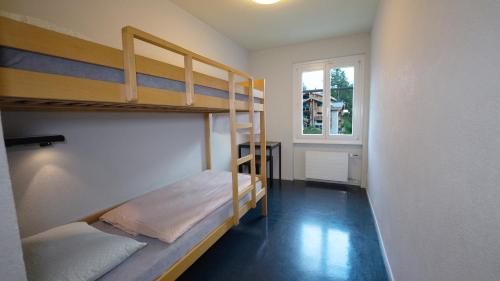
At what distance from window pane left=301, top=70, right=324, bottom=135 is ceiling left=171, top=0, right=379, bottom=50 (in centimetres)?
67

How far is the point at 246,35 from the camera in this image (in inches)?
135

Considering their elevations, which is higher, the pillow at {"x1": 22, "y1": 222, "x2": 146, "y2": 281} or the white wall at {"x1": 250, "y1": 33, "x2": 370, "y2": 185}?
the white wall at {"x1": 250, "y1": 33, "x2": 370, "y2": 185}

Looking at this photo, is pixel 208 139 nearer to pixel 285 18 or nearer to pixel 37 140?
pixel 37 140

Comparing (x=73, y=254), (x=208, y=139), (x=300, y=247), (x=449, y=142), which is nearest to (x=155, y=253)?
(x=73, y=254)

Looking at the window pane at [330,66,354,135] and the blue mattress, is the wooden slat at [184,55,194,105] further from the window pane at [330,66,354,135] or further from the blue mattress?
the window pane at [330,66,354,135]

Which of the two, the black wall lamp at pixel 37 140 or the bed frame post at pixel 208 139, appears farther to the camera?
the bed frame post at pixel 208 139

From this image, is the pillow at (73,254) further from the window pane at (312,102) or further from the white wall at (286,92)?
the window pane at (312,102)

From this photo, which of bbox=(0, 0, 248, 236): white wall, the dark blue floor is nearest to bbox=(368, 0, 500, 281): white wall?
the dark blue floor

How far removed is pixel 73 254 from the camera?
108 cm

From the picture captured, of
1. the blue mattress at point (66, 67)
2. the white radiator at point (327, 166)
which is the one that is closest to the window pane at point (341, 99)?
the white radiator at point (327, 166)

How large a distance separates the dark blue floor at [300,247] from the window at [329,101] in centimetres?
127

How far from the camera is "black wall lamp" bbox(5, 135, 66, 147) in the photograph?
1.26 m

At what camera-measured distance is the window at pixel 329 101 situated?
11.8 ft

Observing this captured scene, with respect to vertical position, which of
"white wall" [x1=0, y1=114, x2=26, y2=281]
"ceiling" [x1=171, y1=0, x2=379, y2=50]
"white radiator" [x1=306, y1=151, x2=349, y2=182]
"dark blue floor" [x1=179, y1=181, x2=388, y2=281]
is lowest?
"dark blue floor" [x1=179, y1=181, x2=388, y2=281]
